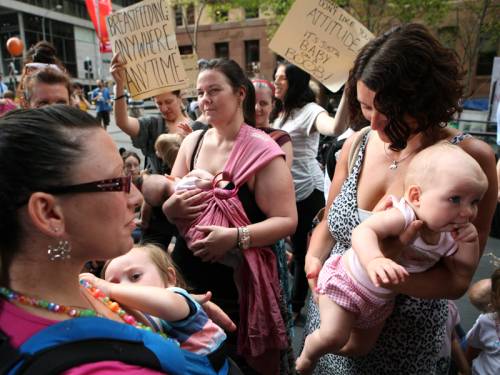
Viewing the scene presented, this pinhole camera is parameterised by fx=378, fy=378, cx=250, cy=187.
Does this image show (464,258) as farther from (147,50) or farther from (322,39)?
(147,50)

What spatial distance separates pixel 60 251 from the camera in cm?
86

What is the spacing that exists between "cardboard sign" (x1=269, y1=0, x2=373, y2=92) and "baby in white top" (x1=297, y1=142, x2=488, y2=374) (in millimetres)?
1481

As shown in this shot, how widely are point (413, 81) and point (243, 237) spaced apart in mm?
1019

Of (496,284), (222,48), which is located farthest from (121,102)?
(222,48)

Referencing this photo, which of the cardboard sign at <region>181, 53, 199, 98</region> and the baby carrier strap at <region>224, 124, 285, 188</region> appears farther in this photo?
the cardboard sign at <region>181, 53, 199, 98</region>

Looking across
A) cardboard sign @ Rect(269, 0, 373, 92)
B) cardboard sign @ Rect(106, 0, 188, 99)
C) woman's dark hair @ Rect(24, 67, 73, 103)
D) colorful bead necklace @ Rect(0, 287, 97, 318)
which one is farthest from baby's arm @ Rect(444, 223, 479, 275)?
woman's dark hair @ Rect(24, 67, 73, 103)

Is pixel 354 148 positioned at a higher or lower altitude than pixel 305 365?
higher

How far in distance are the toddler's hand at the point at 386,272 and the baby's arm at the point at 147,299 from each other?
61 centimetres

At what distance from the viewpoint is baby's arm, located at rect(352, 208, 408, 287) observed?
3.75ft

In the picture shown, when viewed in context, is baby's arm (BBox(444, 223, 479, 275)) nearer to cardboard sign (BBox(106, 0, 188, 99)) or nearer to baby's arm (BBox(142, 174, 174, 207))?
baby's arm (BBox(142, 174, 174, 207))

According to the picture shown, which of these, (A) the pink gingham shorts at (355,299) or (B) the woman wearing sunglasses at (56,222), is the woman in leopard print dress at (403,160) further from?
(B) the woman wearing sunglasses at (56,222)

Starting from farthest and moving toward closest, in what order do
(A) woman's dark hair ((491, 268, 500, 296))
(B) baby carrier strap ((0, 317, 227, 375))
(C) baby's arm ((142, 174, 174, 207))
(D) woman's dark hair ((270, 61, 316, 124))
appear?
(D) woman's dark hair ((270, 61, 316, 124)) → (A) woman's dark hair ((491, 268, 500, 296)) → (C) baby's arm ((142, 174, 174, 207)) → (B) baby carrier strap ((0, 317, 227, 375))

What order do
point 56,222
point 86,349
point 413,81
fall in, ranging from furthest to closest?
1. point 413,81
2. point 56,222
3. point 86,349

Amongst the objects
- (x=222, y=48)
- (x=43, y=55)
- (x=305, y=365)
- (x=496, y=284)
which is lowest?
(x=496, y=284)
